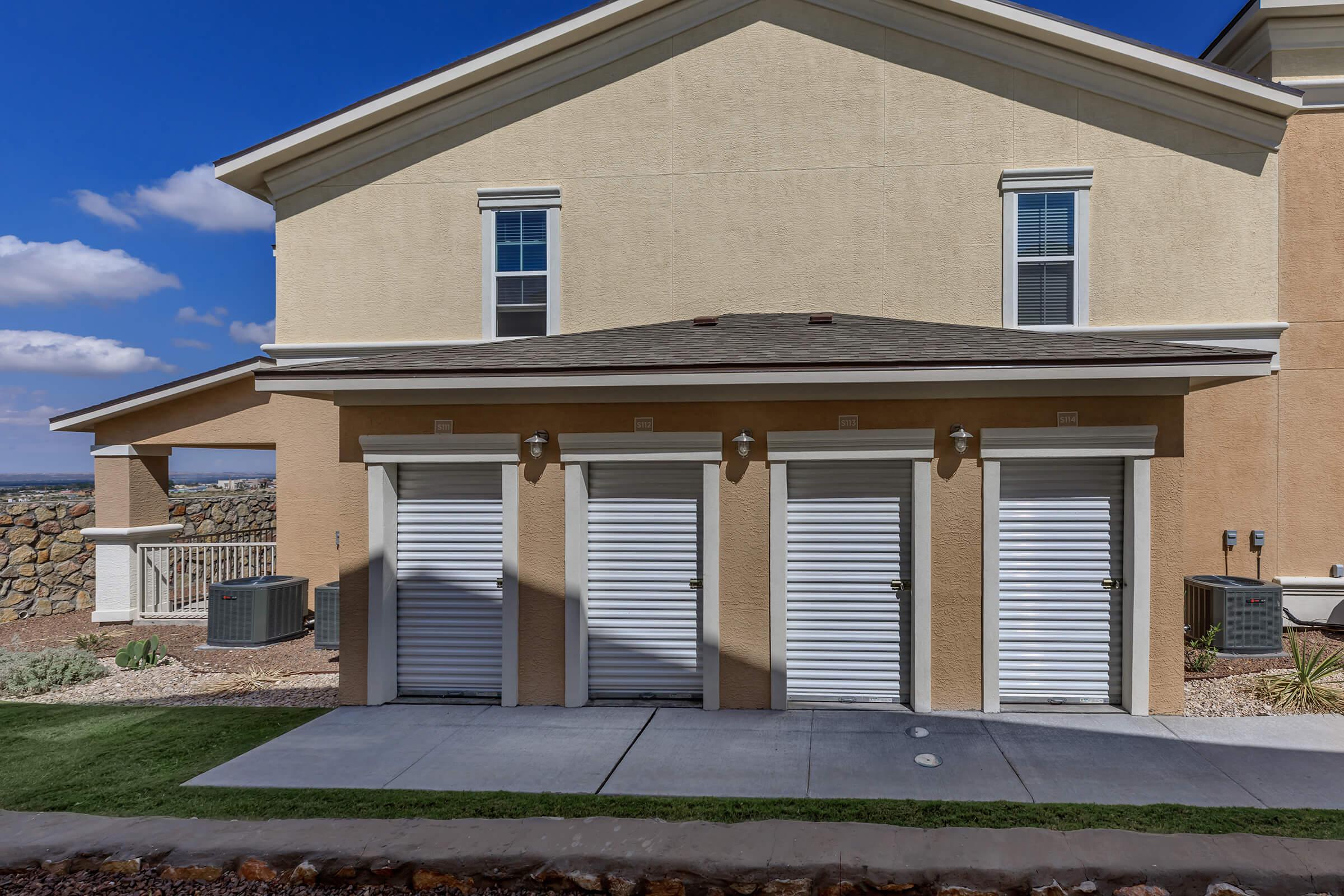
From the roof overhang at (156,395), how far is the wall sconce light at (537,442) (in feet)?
21.0

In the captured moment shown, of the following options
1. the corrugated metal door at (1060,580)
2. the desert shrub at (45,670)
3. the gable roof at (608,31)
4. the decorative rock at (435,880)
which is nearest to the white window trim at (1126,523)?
the corrugated metal door at (1060,580)

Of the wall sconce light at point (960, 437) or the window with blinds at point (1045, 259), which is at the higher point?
the window with blinds at point (1045, 259)

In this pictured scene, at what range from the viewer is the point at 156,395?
12.0 metres

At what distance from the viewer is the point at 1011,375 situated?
22.8 feet

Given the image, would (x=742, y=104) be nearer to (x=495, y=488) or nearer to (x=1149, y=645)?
(x=495, y=488)

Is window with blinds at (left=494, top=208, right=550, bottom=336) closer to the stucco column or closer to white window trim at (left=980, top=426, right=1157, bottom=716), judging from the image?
white window trim at (left=980, top=426, right=1157, bottom=716)

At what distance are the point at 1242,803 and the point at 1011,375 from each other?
3782 mm

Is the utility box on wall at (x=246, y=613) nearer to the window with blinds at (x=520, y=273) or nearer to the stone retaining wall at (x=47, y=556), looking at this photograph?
the stone retaining wall at (x=47, y=556)

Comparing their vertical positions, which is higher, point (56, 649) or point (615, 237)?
point (615, 237)

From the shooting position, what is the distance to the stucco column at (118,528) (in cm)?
1235

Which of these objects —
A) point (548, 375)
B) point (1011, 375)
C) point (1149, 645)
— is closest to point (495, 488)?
point (548, 375)

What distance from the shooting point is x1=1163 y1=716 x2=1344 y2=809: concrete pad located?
5.57m

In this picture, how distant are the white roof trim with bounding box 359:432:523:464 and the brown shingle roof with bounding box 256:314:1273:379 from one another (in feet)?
2.71

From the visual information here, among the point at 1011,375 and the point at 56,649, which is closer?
the point at 1011,375
